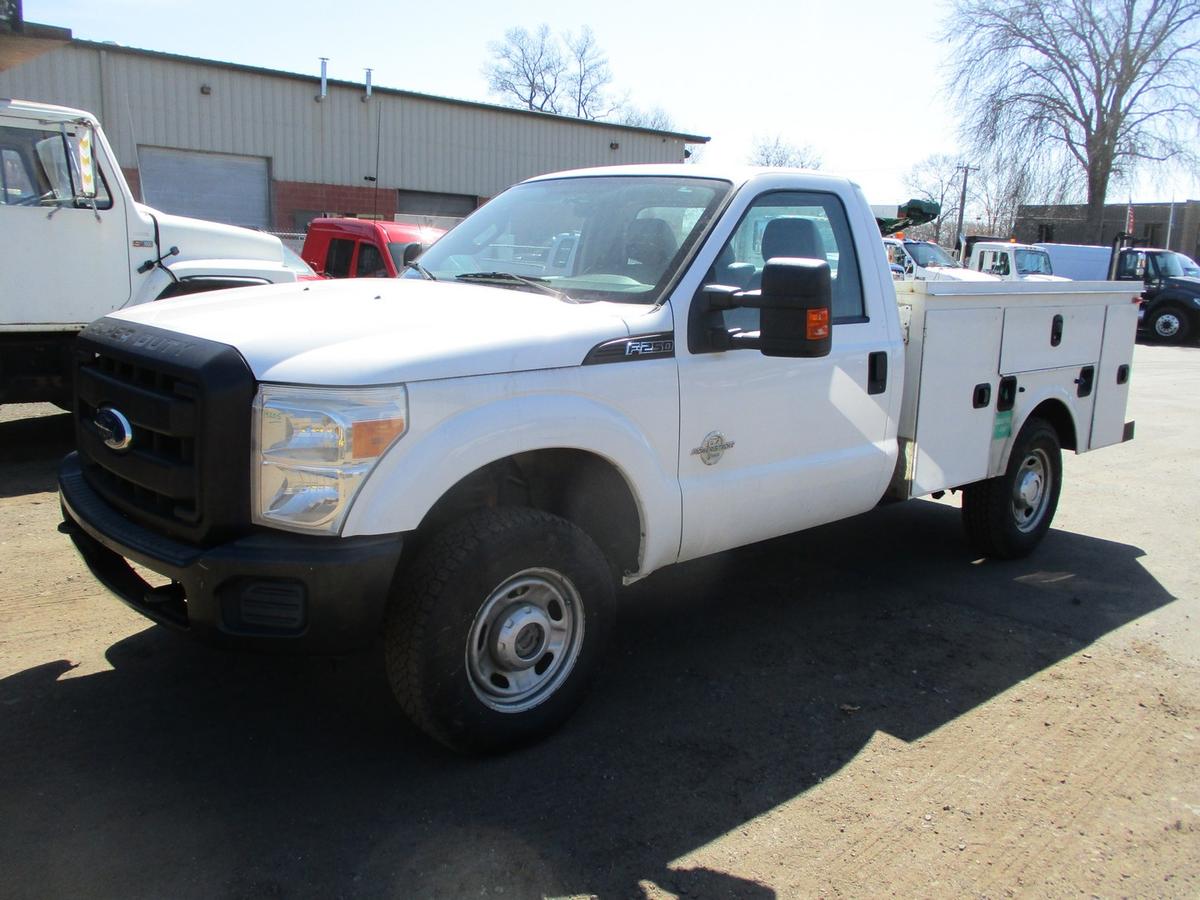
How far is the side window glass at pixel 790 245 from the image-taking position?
3984 mm

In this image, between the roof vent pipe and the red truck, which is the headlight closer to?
the red truck

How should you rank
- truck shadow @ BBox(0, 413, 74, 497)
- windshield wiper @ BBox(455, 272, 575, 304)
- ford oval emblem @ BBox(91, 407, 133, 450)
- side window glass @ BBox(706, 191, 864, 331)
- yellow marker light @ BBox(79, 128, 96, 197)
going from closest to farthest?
1. ford oval emblem @ BBox(91, 407, 133, 450)
2. windshield wiper @ BBox(455, 272, 575, 304)
3. side window glass @ BBox(706, 191, 864, 331)
4. truck shadow @ BBox(0, 413, 74, 497)
5. yellow marker light @ BBox(79, 128, 96, 197)

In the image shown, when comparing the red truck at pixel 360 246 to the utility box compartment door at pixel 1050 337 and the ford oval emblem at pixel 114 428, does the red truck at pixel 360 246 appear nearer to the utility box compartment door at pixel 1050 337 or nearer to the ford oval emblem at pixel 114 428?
the utility box compartment door at pixel 1050 337

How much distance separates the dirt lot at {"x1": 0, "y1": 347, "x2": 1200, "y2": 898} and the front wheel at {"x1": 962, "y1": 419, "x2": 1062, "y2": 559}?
45cm

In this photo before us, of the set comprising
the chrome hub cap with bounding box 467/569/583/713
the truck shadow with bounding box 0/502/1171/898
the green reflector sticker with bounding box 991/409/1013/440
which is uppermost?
the green reflector sticker with bounding box 991/409/1013/440

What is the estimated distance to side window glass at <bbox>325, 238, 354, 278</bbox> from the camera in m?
12.3

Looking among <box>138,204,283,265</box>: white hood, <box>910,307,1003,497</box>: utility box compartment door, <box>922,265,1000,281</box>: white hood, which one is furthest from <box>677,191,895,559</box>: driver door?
<box>138,204,283,265</box>: white hood

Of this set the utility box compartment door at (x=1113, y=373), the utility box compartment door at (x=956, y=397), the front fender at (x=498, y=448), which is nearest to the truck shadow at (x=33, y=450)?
the front fender at (x=498, y=448)

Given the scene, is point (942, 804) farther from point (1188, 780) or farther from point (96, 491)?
point (96, 491)

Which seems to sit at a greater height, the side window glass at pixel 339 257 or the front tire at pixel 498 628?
the side window glass at pixel 339 257

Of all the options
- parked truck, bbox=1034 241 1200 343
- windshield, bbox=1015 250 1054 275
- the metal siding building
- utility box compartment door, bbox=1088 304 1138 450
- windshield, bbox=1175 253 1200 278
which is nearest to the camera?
utility box compartment door, bbox=1088 304 1138 450

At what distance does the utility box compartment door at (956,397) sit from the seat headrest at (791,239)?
2.49ft

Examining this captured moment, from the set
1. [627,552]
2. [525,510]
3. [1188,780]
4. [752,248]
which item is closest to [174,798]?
[525,510]

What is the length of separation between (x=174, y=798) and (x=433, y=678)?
92cm
